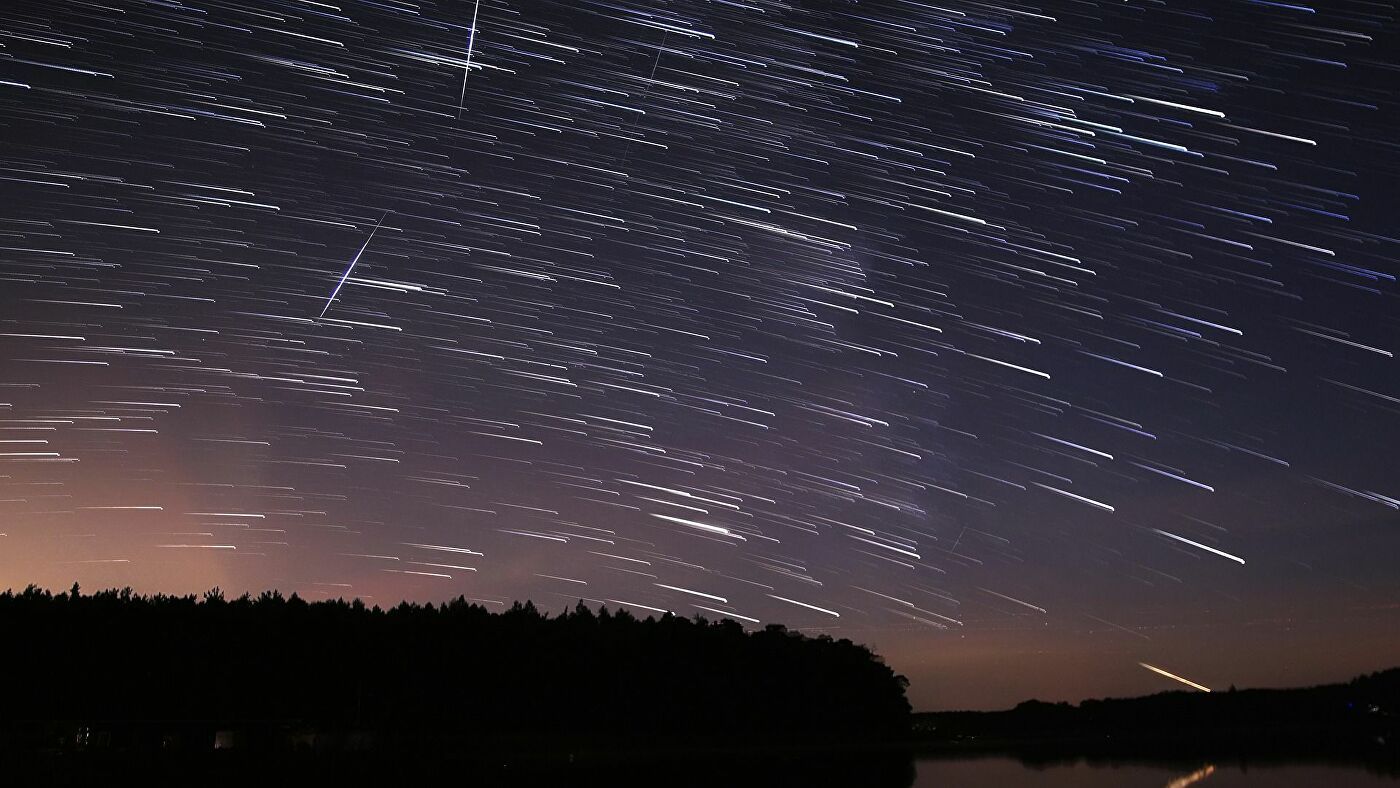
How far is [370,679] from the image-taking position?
76.2m

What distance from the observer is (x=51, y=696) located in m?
65.7

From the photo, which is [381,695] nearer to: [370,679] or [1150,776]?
[370,679]

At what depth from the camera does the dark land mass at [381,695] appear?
164 feet

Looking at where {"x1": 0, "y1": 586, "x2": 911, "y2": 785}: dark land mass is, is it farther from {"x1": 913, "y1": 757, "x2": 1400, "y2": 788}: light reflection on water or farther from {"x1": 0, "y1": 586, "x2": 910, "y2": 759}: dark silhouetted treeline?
{"x1": 913, "y1": 757, "x2": 1400, "y2": 788}: light reflection on water

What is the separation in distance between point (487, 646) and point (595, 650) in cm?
961

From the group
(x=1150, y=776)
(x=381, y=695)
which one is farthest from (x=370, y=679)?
(x=1150, y=776)

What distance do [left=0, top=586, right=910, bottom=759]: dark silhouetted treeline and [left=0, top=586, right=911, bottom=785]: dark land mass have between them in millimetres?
143

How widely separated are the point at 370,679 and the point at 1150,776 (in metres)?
54.2

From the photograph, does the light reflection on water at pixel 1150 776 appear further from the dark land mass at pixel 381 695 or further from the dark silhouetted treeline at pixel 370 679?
the dark silhouetted treeline at pixel 370 679

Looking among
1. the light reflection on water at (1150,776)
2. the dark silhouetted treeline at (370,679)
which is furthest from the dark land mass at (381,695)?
the light reflection on water at (1150,776)

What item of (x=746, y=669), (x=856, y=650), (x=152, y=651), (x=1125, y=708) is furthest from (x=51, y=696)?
(x=1125, y=708)

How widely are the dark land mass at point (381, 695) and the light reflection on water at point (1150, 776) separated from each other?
3039 mm

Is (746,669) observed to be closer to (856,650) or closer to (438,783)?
(856,650)

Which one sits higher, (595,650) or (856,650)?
(595,650)
